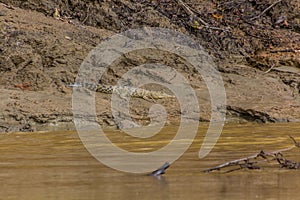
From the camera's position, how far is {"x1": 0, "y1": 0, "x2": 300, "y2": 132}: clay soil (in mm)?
8656

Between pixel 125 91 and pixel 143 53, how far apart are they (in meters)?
1.10

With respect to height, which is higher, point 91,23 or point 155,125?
point 91,23

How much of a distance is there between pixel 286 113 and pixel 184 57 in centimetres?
205

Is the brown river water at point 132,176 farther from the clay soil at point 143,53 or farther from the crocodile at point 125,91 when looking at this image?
the crocodile at point 125,91

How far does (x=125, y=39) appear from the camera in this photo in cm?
1059

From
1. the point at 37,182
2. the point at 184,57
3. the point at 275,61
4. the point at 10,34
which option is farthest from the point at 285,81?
the point at 37,182

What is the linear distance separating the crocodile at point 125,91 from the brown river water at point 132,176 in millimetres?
1965

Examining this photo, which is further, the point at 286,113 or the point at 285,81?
the point at 285,81

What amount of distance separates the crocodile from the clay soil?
138 millimetres

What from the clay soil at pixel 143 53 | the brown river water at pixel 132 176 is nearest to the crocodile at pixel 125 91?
the clay soil at pixel 143 53

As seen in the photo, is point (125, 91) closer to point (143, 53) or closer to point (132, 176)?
point (143, 53)

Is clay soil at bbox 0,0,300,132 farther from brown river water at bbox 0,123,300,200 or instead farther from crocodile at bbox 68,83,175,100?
brown river water at bbox 0,123,300,200

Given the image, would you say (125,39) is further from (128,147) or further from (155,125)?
(128,147)

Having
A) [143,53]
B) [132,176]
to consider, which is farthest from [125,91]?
[132,176]
